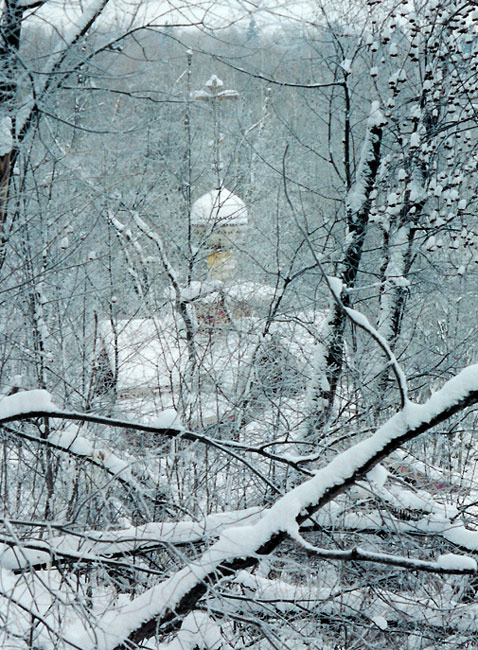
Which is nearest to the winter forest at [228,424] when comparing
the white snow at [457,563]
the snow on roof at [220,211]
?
the white snow at [457,563]

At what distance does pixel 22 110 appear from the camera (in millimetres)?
5395

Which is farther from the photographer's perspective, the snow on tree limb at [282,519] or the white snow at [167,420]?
the white snow at [167,420]

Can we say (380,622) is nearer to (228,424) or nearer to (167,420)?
(167,420)

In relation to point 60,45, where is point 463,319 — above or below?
above

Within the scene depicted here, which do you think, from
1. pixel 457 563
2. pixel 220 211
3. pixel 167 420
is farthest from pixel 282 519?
pixel 220 211

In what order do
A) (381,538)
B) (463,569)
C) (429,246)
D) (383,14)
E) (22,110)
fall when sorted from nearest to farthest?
(463,569)
(381,538)
(22,110)
(429,246)
(383,14)

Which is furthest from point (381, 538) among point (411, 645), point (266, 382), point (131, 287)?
point (131, 287)

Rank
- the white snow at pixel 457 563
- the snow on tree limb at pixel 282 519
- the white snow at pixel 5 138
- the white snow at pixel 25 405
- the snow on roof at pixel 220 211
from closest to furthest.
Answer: the snow on tree limb at pixel 282 519 < the white snow at pixel 457 563 < the white snow at pixel 25 405 < the white snow at pixel 5 138 < the snow on roof at pixel 220 211

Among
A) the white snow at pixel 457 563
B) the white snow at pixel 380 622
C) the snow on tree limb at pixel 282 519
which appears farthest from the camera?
the white snow at pixel 380 622

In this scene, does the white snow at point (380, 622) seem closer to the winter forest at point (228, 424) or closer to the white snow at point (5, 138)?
the winter forest at point (228, 424)

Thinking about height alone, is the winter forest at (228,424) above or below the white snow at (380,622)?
above

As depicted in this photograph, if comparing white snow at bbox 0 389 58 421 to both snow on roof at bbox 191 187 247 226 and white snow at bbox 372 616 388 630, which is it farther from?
snow on roof at bbox 191 187 247 226

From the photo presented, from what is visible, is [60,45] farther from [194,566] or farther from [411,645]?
[411,645]

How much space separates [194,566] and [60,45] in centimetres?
444
